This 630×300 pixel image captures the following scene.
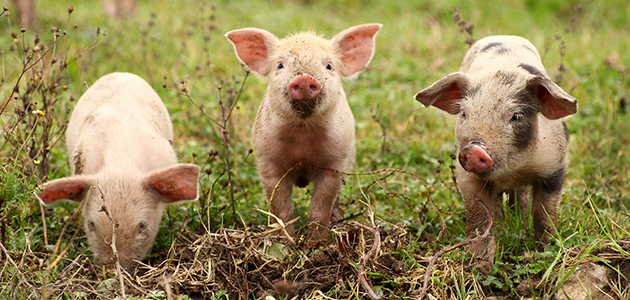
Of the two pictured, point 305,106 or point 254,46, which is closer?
point 305,106

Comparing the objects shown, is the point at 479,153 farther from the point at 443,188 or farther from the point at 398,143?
the point at 398,143

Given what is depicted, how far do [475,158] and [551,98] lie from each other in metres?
0.77

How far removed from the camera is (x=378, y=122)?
6.28m

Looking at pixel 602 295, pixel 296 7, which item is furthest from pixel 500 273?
pixel 296 7

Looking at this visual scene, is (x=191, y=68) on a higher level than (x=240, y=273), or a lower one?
higher

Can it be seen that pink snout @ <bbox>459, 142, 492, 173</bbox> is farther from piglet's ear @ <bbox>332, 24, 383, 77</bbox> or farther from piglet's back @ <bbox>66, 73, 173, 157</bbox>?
piglet's back @ <bbox>66, 73, 173, 157</bbox>

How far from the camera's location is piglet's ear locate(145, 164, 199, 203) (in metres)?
4.25

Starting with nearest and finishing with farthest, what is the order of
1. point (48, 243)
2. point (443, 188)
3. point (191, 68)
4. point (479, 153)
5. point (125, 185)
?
point (479, 153)
point (125, 185)
point (48, 243)
point (443, 188)
point (191, 68)

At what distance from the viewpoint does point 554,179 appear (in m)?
4.36

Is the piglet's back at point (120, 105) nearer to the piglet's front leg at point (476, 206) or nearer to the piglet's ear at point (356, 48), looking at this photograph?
the piglet's ear at point (356, 48)

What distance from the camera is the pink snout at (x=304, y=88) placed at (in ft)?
13.0

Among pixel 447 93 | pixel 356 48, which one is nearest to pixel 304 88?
pixel 356 48

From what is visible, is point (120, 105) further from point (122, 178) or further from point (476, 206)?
point (476, 206)

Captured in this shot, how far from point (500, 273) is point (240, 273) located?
5.37ft
